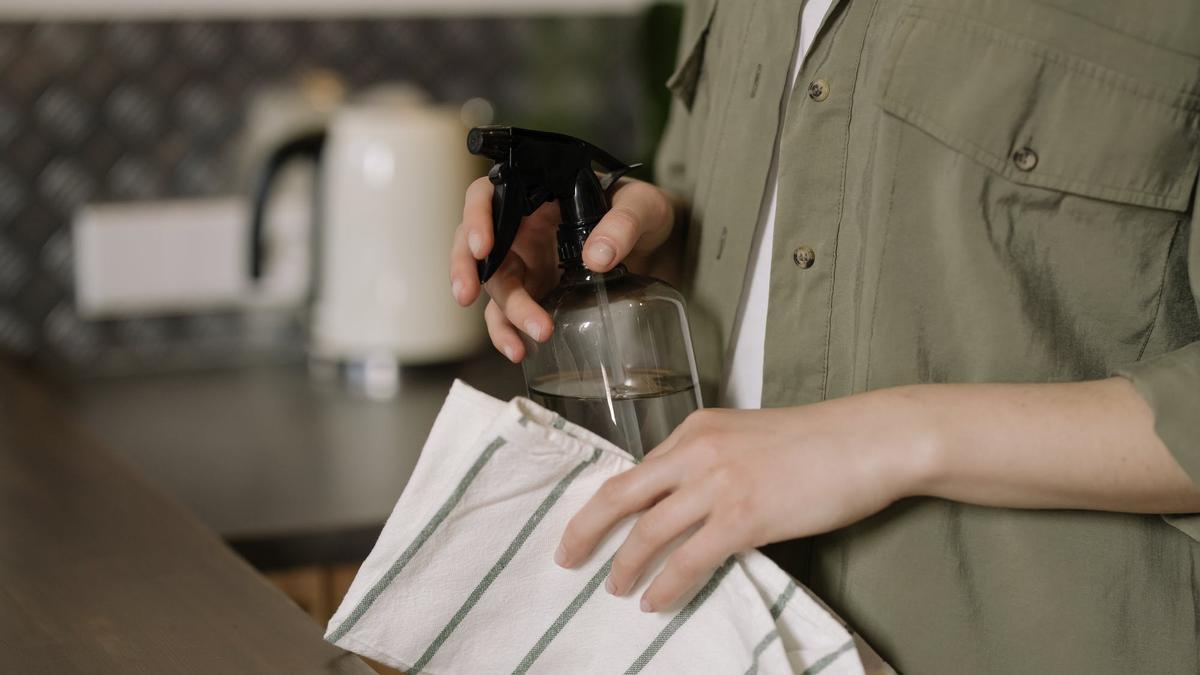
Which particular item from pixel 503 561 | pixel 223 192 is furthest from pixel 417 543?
pixel 223 192

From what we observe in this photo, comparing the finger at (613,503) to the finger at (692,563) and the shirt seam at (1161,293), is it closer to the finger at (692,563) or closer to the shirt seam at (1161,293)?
the finger at (692,563)

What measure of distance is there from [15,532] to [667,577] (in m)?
0.55

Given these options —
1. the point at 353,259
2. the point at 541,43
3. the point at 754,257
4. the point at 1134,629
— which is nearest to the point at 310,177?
the point at 353,259

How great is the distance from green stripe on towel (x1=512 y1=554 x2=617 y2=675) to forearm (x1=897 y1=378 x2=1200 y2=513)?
169 mm

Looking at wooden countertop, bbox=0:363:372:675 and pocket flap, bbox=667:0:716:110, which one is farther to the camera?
pocket flap, bbox=667:0:716:110

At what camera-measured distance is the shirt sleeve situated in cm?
58

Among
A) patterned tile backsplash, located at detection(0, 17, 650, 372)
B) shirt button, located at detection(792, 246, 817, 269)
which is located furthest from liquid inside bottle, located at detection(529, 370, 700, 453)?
patterned tile backsplash, located at detection(0, 17, 650, 372)

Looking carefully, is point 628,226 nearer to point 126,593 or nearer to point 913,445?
point 913,445

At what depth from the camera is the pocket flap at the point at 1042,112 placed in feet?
2.08

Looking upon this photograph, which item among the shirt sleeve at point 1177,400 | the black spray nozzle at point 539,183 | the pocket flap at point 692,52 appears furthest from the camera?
the pocket flap at point 692,52

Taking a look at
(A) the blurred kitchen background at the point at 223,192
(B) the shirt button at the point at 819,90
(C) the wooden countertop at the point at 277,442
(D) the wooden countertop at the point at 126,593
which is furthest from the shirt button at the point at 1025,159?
(A) the blurred kitchen background at the point at 223,192

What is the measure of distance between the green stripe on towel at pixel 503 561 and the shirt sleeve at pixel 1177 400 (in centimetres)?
27

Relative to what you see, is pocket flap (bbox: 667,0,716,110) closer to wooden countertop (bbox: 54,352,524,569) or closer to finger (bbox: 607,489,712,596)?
finger (bbox: 607,489,712,596)

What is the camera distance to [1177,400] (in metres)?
0.58
